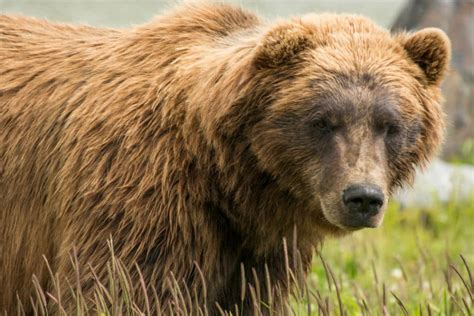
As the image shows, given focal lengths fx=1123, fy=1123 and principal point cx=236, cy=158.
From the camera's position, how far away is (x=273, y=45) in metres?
5.38

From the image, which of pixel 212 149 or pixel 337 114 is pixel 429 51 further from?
pixel 212 149

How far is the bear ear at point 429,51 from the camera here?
18.5 feet

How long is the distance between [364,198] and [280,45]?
856mm

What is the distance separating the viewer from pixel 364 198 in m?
5.10

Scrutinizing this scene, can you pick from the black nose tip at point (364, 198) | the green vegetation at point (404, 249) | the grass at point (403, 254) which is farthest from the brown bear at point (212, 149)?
the green vegetation at point (404, 249)

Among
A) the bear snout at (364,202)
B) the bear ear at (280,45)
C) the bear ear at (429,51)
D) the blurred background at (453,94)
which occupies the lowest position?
the blurred background at (453,94)

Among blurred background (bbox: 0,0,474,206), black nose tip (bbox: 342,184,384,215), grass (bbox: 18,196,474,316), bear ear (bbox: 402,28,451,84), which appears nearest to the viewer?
black nose tip (bbox: 342,184,384,215)

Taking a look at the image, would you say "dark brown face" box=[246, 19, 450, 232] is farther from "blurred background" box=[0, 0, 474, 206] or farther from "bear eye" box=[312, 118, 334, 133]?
Answer: "blurred background" box=[0, 0, 474, 206]

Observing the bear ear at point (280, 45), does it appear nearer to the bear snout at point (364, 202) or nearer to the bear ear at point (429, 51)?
the bear ear at point (429, 51)

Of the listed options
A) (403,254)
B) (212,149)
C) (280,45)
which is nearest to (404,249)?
(403,254)

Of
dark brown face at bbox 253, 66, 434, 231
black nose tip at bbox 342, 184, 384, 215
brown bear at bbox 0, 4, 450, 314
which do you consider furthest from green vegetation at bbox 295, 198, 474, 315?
black nose tip at bbox 342, 184, 384, 215

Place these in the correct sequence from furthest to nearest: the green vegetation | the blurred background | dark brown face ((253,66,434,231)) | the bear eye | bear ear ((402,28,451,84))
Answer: the blurred background → the green vegetation → bear ear ((402,28,451,84)) → the bear eye → dark brown face ((253,66,434,231))

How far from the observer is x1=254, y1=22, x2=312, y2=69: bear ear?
5367 millimetres

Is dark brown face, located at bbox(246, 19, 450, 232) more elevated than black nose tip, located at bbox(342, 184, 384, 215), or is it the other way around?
dark brown face, located at bbox(246, 19, 450, 232)
